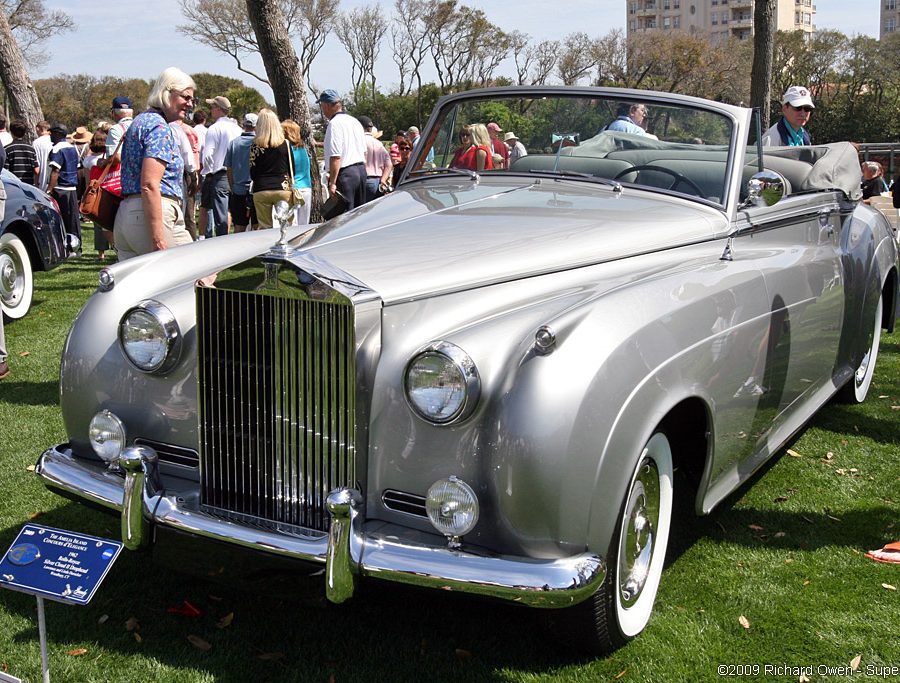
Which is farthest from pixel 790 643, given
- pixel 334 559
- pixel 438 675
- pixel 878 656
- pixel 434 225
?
pixel 434 225

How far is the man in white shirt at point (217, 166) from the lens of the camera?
10914mm

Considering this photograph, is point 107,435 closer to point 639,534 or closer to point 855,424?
point 639,534

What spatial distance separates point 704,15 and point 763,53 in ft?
351

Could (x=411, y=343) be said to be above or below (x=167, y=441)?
above

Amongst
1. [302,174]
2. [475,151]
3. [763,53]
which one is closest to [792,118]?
[475,151]

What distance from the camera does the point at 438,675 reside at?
9.46 ft

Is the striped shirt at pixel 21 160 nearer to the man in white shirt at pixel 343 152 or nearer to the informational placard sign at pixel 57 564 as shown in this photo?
the man in white shirt at pixel 343 152

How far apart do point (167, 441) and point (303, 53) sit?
64.4 m

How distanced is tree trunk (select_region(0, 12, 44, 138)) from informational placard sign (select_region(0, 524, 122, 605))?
629 inches

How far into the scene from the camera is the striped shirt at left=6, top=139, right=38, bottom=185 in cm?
1105

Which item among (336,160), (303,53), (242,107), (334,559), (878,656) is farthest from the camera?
(303,53)

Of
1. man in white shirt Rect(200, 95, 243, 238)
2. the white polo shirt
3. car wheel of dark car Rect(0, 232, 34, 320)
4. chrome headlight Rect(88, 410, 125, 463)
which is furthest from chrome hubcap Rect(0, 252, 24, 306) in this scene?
chrome headlight Rect(88, 410, 125, 463)

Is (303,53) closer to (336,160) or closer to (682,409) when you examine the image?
(336,160)

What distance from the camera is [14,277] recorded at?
839 centimetres
